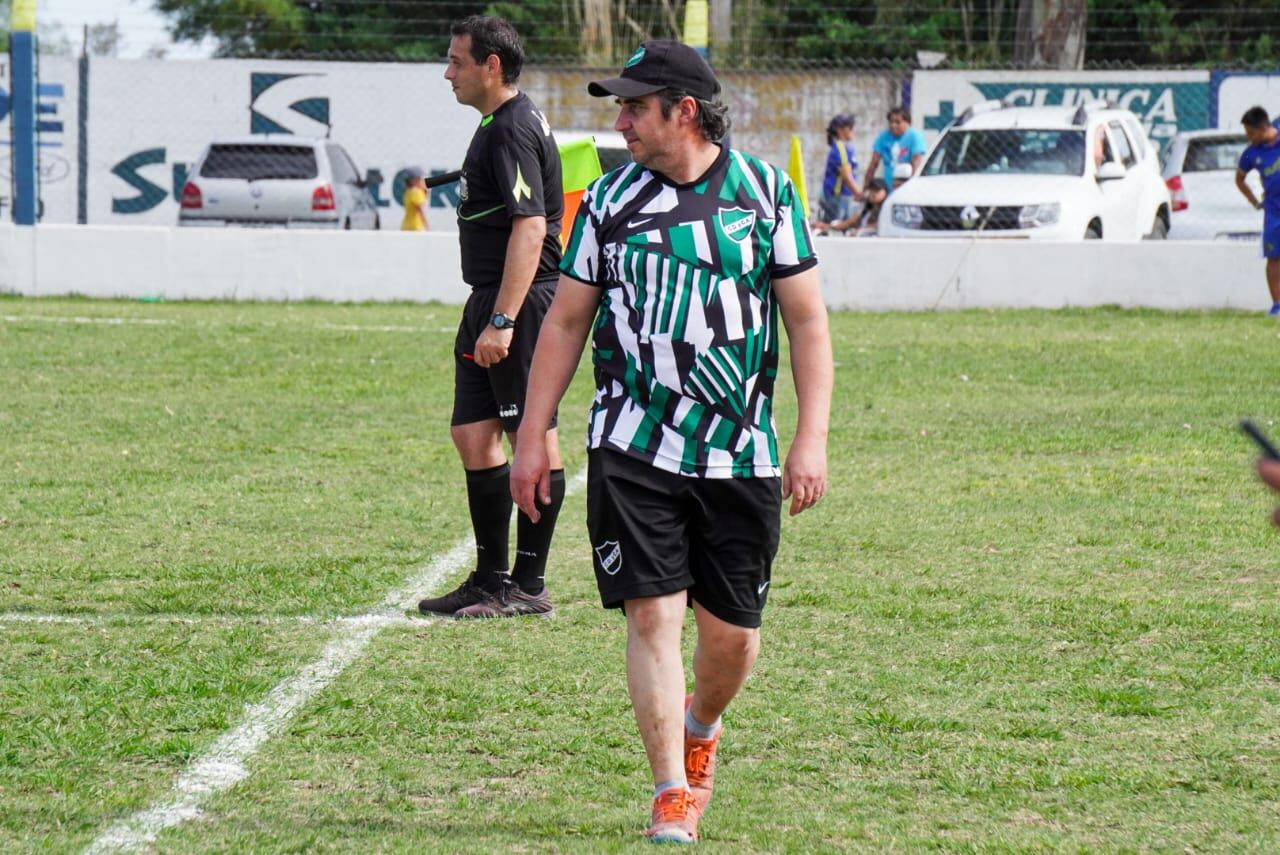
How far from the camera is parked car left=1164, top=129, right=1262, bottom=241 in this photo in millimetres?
19266

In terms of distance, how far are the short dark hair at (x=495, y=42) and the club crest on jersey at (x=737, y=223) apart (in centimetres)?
207

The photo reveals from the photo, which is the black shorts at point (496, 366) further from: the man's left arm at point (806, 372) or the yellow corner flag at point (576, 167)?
the man's left arm at point (806, 372)

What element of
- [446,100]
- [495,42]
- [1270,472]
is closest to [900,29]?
[446,100]

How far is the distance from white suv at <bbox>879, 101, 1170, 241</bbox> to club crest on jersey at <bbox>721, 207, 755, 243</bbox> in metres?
13.4

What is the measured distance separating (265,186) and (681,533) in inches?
710

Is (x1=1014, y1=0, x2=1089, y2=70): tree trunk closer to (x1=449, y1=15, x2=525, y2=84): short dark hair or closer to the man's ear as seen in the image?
(x1=449, y1=15, x2=525, y2=84): short dark hair

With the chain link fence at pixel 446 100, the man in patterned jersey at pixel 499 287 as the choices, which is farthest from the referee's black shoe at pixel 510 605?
the chain link fence at pixel 446 100

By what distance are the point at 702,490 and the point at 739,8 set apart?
2029 centimetres

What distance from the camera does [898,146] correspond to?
1995 cm

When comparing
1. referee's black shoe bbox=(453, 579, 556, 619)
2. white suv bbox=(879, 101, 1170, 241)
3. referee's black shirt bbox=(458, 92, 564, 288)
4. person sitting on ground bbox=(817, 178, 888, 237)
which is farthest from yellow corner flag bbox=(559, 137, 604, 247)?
person sitting on ground bbox=(817, 178, 888, 237)

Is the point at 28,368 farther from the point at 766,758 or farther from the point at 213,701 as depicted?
the point at 766,758

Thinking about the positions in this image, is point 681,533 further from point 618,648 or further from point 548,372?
point 618,648

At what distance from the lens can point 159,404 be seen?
10266 millimetres

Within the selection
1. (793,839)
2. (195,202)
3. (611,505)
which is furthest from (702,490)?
(195,202)
